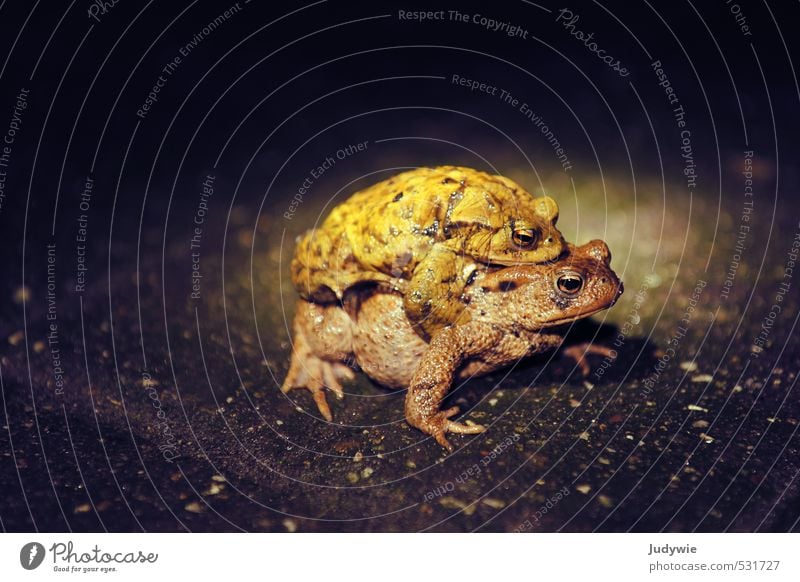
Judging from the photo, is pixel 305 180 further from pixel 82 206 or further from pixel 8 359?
pixel 8 359

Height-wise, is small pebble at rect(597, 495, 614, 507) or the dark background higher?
the dark background

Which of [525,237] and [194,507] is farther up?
[525,237]

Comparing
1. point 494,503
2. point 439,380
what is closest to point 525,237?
point 439,380
